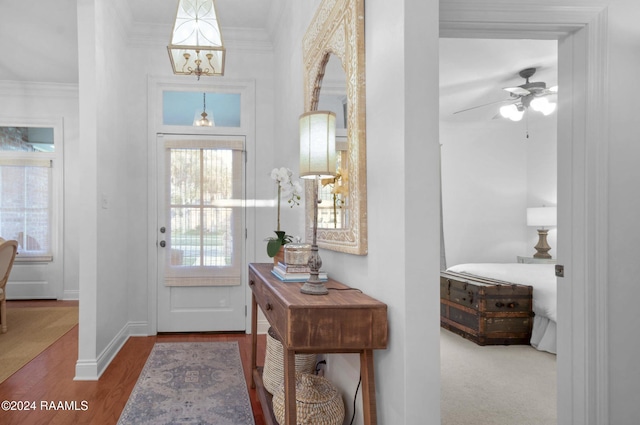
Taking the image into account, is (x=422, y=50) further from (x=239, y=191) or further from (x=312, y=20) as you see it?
(x=239, y=191)

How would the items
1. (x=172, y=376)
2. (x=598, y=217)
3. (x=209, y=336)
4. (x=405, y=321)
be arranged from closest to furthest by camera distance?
(x=405, y=321)
(x=598, y=217)
(x=172, y=376)
(x=209, y=336)

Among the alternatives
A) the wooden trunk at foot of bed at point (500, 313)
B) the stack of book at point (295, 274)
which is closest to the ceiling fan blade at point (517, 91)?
the wooden trunk at foot of bed at point (500, 313)

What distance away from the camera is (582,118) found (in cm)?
196

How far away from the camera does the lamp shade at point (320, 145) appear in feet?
6.06

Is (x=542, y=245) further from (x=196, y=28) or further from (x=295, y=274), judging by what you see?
(x=196, y=28)

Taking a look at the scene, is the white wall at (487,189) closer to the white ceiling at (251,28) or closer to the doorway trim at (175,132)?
the white ceiling at (251,28)

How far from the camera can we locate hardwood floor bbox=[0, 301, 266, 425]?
2613 millimetres

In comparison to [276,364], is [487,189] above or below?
above

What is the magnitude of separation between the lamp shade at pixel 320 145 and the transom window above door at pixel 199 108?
295 cm

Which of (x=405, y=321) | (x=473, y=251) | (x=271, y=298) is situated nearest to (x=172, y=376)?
(x=271, y=298)

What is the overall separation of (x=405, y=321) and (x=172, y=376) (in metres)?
2.34

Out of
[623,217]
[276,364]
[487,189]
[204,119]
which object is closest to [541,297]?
[623,217]

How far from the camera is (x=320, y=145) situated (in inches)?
73.0

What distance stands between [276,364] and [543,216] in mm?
4240
